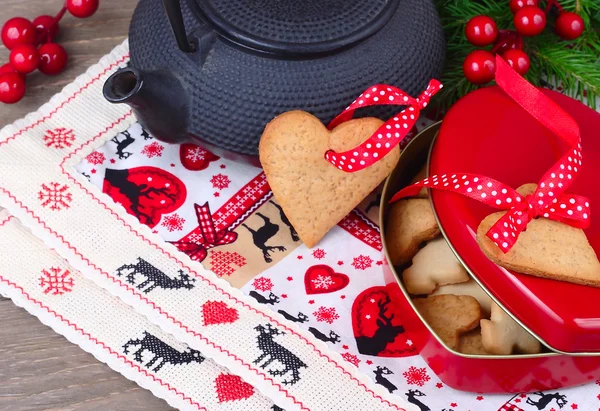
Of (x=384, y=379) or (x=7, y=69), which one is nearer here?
(x=384, y=379)

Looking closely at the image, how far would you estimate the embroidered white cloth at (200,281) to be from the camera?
815 millimetres

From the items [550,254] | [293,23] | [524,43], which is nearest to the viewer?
[550,254]

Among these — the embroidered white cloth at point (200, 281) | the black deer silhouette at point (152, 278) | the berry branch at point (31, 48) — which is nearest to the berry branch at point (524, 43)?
the embroidered white cloth at point (200, 281)

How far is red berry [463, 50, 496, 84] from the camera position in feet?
2.99

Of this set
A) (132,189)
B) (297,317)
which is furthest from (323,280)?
(132,189)

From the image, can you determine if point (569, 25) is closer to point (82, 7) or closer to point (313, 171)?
point (313, 171)

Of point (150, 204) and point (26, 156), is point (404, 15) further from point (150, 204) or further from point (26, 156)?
point (26, 156)

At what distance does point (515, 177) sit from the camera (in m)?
0.74

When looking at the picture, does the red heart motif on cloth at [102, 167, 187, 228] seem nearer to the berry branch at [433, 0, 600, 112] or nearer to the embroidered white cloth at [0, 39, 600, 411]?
the embroidered white cloth at [0, 39, 600, 411]

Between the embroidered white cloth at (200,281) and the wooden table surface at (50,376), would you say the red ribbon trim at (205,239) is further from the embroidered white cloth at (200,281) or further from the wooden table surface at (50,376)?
the wooden table surface at (50,376)

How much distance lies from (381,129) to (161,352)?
346 millimetres

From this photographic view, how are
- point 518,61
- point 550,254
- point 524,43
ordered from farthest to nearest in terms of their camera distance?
point 524,43 < point 518,61 < point 550,254

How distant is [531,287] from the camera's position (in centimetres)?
68

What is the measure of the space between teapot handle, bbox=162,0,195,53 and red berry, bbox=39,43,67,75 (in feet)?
1.06
